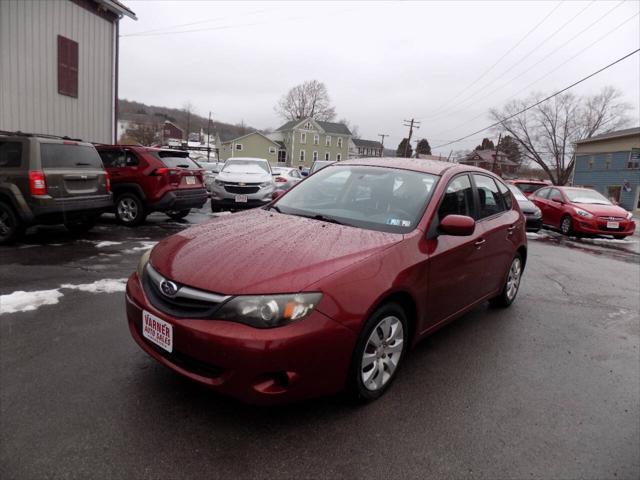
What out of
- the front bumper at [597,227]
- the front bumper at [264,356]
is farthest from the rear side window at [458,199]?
the front bumper at [597,227]

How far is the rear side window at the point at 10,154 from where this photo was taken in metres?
6.09

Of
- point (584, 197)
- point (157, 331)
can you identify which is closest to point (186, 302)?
point (157, 331)

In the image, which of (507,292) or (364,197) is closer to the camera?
(364,197)

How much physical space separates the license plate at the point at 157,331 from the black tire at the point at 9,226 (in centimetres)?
504

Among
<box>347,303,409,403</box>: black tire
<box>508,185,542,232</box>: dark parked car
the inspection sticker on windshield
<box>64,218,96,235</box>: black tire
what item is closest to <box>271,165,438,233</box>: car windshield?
the inspection sticker on windshield

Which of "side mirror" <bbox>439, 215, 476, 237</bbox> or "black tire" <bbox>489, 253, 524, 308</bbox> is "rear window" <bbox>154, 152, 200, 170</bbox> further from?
"side mirror" <bbox>439, 215, 476, 237</bbox>

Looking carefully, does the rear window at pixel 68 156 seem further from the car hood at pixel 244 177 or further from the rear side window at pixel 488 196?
the rear side window at pixel 488 196

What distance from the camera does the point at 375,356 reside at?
8.79 ft

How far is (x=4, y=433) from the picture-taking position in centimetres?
227

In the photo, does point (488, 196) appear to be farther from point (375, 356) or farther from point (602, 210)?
point (602, 210)

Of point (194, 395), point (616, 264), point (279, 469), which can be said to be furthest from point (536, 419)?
point (616, 264)

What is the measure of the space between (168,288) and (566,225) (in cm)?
1288

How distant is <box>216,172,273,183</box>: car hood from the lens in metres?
10.3

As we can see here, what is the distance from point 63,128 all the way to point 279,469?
508 inches
